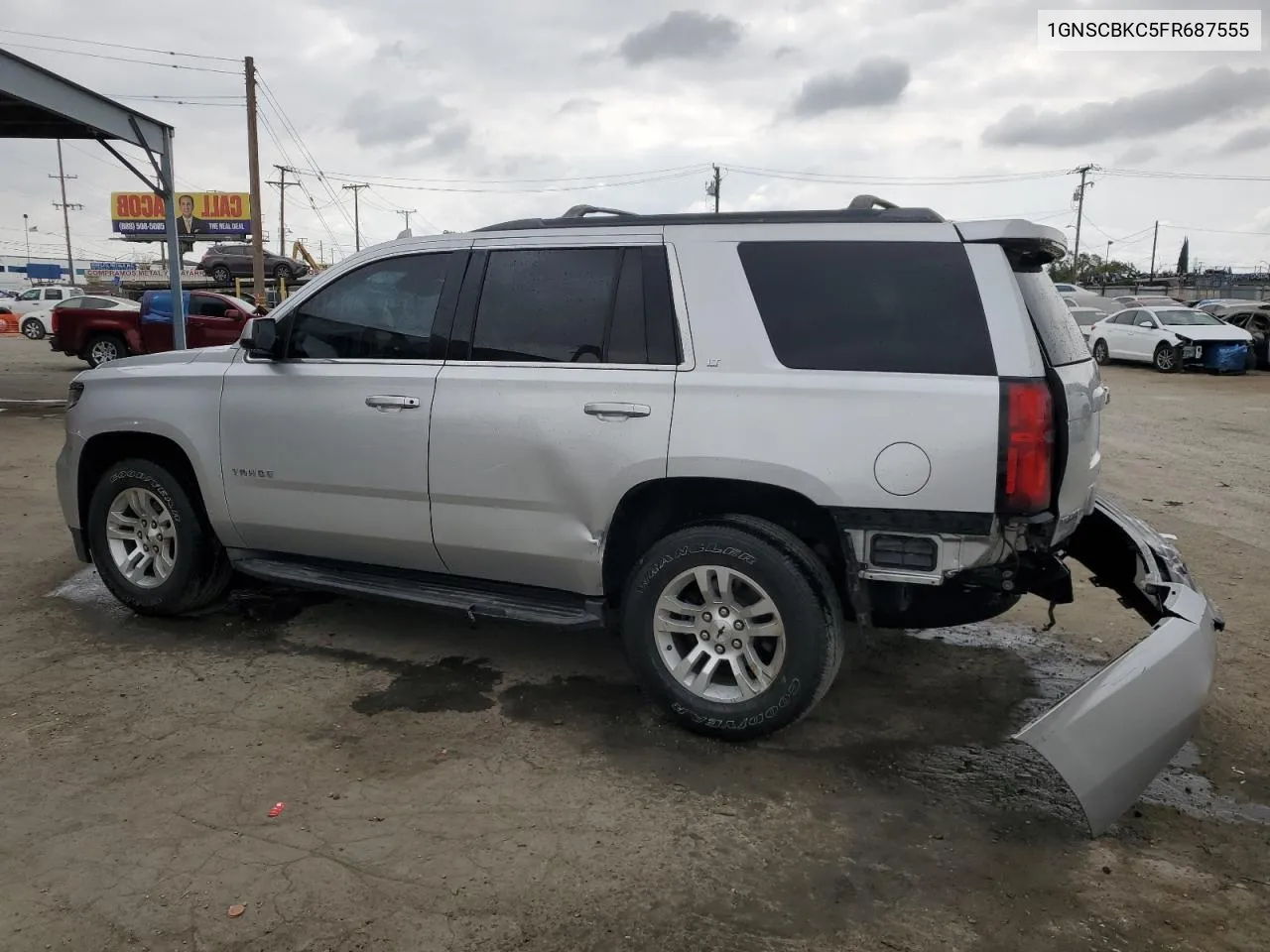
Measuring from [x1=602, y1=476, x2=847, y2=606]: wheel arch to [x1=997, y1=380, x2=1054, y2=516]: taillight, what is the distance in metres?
0.60

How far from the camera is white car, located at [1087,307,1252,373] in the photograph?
20328mm

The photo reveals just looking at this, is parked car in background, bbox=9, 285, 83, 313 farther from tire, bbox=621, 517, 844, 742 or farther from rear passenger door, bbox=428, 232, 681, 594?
tire, bbox=621, 517, 844, 742

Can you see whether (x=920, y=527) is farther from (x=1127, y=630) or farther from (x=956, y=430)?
(x=1127, y=630)

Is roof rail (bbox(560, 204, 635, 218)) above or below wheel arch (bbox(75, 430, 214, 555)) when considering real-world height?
above

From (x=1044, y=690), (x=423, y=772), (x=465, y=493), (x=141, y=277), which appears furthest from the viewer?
(x=141, y=277)

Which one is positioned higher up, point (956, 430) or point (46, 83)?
point (46, 83)

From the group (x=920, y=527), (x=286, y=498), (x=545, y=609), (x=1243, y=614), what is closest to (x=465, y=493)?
(x=545, y=609)

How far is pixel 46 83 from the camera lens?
1253cm

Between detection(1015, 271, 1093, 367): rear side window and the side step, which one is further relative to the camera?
the side step

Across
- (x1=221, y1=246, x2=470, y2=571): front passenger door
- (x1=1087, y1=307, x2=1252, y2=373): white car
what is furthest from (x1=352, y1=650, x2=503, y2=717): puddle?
(x1=1087, y1=307, x2=1252, y2=373): white car

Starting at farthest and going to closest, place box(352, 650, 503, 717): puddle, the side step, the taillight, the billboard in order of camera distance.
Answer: the billboard → box(352, 650, 503, 717): puddle → the side step → the taillight

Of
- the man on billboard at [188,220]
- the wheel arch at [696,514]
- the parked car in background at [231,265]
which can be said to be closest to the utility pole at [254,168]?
the parked car in background at [231,265]

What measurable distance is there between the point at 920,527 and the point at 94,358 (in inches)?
769

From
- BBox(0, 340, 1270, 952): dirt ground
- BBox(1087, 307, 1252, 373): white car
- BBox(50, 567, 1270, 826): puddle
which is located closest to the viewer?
BBox(0, 340, 1270, 952): dirt ground
